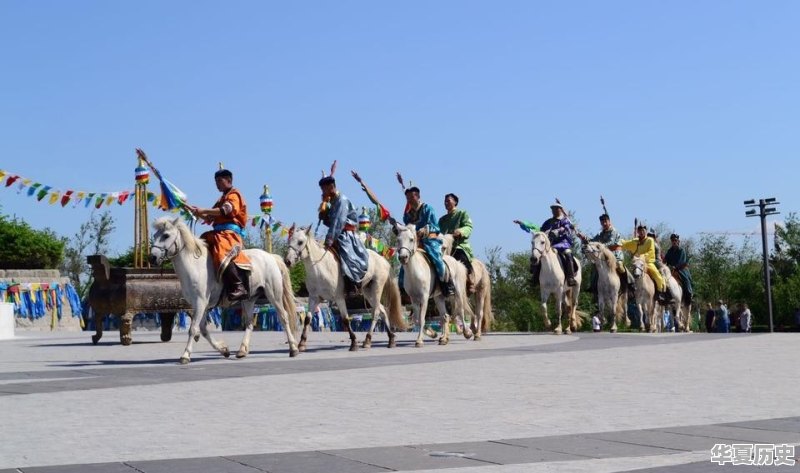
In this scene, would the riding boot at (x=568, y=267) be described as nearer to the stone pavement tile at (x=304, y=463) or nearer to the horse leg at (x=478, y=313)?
the horse leg at (x=478, y=313)

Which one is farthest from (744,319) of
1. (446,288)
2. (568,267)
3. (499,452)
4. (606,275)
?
(499,452)

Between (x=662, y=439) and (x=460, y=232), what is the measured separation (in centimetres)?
1312

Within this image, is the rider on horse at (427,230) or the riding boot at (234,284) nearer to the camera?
the riding boot at (234,284)

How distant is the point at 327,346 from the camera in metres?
18.7

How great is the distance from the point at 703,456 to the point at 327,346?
513 inches

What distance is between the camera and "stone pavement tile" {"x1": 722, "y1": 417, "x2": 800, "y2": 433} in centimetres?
714

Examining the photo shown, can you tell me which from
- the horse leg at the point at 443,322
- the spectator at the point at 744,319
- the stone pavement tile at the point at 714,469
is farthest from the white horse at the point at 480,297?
the stone pavement tile at the point at 714,469

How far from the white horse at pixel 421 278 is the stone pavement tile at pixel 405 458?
10742 mm

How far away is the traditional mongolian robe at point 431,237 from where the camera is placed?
18.4m

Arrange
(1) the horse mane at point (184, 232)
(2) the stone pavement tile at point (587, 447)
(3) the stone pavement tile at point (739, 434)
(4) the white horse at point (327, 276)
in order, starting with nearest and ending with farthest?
1. (2) the stone pavement tile at point (587, 447)
2. (3) the stone pavement tile at point (739, 434)
3. (1) the horse mane at point (184, 232)
4. (4) the white horse at point (327, 276)

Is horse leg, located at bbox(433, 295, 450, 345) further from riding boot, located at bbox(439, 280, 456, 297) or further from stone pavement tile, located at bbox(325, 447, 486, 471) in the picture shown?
stone pavement tile, located at bbox(325, 447, 486, 471)

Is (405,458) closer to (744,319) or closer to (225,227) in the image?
(225,227)

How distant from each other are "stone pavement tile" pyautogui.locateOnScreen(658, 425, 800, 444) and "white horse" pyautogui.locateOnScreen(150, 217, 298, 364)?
27.9 ft

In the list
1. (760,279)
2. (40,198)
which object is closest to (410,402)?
(40,198)
